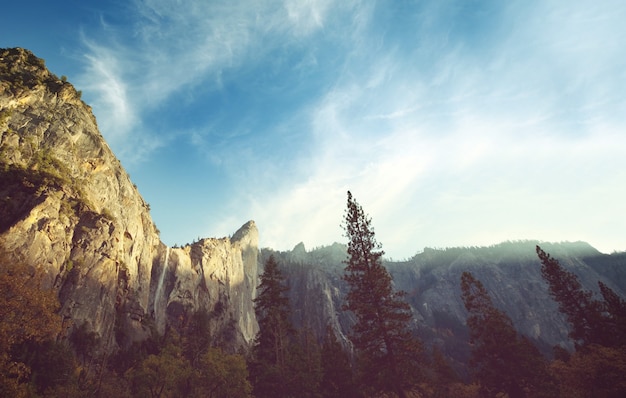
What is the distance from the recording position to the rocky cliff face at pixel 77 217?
3659 centimetres

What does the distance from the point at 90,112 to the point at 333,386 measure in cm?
6538

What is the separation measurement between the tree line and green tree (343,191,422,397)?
0.30 feet

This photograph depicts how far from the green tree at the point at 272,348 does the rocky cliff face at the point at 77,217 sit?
22251mm

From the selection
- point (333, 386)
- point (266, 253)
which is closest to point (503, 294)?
point (266, 253)

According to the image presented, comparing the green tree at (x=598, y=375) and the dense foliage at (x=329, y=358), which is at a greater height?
the dense foliage at (x=329, y=358)

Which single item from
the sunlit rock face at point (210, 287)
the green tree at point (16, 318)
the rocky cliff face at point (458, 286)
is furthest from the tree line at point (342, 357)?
the rocky cliff face at point (458, 286)

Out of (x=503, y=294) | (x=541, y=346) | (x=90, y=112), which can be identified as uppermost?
(x=90, y=112)

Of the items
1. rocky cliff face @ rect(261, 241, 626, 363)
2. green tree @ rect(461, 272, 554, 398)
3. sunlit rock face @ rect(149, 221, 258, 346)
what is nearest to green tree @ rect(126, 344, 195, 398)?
green tree @ rect(461, 272, 554, 398)

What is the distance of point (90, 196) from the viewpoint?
48.6m

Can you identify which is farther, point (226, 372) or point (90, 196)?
point (90, 196)

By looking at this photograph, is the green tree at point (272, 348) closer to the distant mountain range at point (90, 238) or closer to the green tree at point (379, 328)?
the green tree at point (379, 328)

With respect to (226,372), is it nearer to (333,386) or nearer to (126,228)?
(333,386)

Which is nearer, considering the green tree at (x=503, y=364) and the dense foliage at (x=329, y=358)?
the dense foliage at (x=329, y=358)

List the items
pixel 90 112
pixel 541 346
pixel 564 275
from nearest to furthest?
pixel 564 275
pixel 90 112
pixel 541 346
